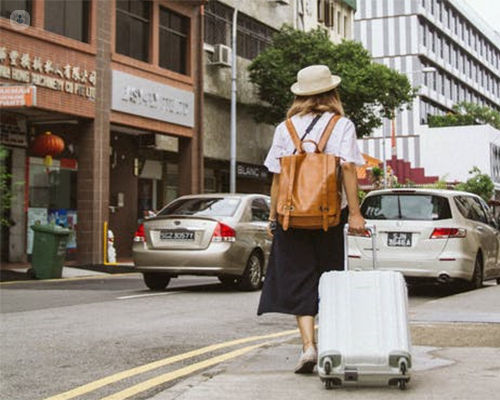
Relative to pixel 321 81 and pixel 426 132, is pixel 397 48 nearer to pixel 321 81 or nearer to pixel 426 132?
pixel 426 132

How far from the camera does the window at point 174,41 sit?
26281mm

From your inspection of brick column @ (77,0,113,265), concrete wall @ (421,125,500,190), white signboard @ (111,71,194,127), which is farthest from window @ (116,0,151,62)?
concrete wall @ (421,125,500,190)

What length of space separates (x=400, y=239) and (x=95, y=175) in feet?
40.8

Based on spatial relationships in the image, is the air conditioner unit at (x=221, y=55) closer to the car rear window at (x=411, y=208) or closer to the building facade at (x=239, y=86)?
the building facade at (x=239, y=86)

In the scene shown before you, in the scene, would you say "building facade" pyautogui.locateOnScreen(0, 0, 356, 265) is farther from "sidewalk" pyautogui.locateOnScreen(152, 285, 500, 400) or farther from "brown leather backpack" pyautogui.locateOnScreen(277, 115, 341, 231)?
"brown leather backpack" pyautogui.locateOnScreen(277, 115, 341, 231)

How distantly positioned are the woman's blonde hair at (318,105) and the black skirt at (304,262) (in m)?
0.64

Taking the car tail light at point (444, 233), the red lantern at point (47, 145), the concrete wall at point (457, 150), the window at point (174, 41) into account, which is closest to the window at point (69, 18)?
→ the red lantern at point (47, 145)

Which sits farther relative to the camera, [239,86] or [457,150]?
[457,150]

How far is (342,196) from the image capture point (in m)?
5.14

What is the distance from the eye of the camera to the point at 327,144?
512 cm

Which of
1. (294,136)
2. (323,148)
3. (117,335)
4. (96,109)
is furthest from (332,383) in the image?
(96,109)

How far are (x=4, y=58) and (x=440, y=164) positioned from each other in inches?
2297

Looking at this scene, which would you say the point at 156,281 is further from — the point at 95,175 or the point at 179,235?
the point at 95,175

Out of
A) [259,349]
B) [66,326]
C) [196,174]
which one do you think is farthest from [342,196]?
[196,174]
